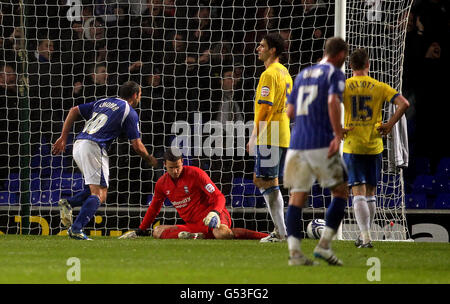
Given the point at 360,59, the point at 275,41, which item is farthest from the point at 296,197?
the point at 275,41

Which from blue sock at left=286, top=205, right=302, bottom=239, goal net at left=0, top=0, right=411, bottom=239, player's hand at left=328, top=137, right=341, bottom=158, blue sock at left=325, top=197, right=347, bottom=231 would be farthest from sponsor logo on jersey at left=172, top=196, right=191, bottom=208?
player's hand at left=328, top=137, right=341, bottom=158

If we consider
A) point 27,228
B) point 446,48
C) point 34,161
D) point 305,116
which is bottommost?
point 27,228

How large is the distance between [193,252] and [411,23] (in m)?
5.65

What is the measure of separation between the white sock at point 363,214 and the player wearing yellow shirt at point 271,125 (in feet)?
2.60

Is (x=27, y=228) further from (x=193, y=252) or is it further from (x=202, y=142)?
(x=193, y=252)

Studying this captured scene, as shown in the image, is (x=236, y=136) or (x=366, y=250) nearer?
(x=366, y=250)

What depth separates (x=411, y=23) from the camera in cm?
1062

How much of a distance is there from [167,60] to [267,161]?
3568mm

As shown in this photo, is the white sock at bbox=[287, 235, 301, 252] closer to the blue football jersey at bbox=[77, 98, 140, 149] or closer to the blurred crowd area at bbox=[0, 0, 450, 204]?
the blue football jersey at bbox=[77, 98, 140, 149]

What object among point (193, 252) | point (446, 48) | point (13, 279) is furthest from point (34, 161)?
point (13, 279)

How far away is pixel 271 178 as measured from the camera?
748cm

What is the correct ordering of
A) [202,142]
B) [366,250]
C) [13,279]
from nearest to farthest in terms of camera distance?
[13,279] → [366,250] → [202,142]

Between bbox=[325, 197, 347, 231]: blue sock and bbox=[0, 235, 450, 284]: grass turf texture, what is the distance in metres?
0.29

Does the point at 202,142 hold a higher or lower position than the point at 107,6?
lower
